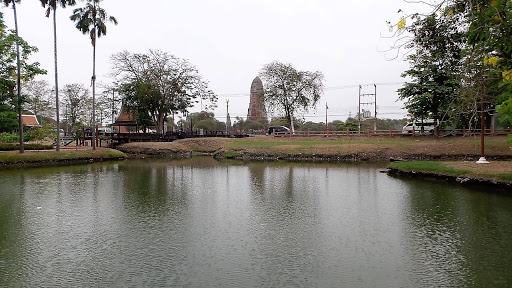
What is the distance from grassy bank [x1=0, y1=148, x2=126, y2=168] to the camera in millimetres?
27919

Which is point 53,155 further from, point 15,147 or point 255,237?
point 255,237

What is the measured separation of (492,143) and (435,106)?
7.29 meters

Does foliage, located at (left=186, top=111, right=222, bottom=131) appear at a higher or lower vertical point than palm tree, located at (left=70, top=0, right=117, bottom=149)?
lower

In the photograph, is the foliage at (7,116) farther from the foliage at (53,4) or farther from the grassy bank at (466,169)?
the grassy bank at (466,169)

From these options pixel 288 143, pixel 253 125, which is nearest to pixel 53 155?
pixel 288 143

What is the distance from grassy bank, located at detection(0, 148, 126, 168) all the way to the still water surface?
511 inches

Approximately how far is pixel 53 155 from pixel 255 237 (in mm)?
26795

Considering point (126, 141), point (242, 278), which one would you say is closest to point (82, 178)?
point (242, 278)

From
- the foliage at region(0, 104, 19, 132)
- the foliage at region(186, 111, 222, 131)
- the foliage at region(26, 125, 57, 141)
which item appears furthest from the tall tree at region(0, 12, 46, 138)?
the foliage at region(186, 111, 222, 131)

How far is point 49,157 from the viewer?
29922 mm

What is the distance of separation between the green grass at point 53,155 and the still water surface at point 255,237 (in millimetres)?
13174

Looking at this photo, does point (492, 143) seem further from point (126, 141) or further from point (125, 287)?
point (126, 141)

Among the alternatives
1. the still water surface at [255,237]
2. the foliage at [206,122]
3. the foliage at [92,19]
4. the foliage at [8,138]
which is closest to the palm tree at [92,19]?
the foliage at [92,19]

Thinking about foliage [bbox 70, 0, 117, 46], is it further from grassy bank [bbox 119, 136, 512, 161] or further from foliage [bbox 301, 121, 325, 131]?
foliage [bbox 301, 121, 325, 131]
